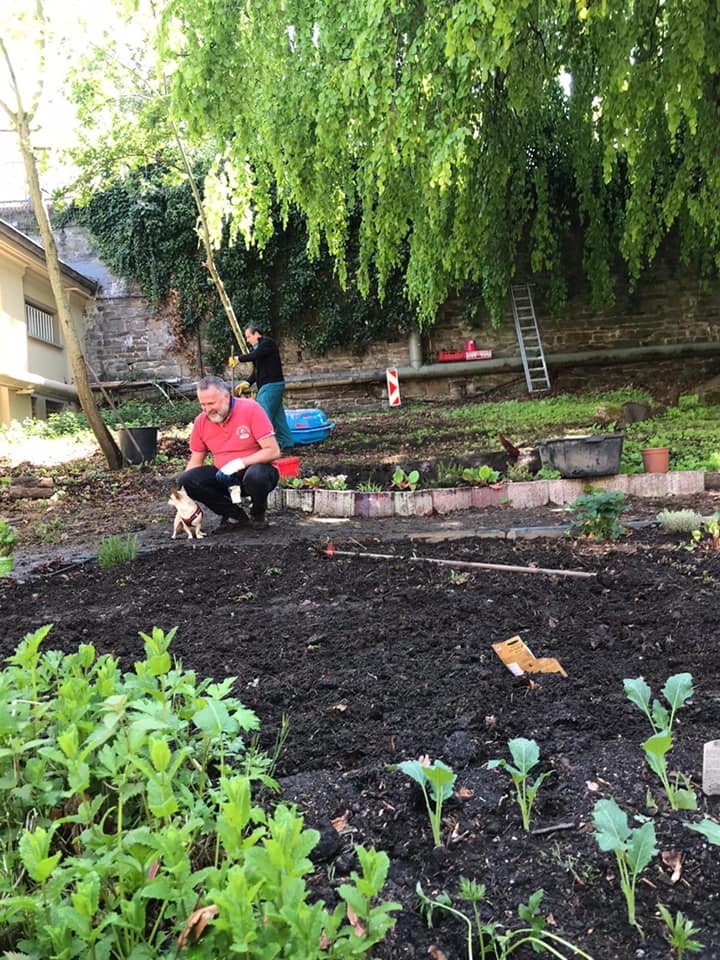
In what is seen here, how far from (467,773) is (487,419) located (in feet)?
32.2

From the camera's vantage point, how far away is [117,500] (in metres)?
7.89

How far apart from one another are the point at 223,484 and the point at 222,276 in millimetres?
11931

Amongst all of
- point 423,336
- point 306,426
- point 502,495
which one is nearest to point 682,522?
point 502,495

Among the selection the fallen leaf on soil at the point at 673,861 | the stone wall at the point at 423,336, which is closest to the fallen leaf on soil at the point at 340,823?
the fallen leaf on soil at the point at 673,861

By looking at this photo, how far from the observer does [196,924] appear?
3.84ft

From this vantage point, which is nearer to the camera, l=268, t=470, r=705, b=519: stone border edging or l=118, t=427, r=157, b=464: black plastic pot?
l=268, t=470, r=705, b=519: stone border edging

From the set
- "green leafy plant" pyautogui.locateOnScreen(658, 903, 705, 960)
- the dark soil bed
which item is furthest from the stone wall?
"green leafy plant" pyautogui.locateOnScreen(658, 903, 705, 960)

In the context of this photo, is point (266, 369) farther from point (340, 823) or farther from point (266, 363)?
point (340, 823)

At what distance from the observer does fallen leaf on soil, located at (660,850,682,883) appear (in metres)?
1.50

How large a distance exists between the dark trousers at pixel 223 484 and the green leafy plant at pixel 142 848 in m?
3.81

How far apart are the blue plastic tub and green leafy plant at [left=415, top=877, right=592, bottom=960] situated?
921 cm

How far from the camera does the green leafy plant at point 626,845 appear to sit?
1394 mm

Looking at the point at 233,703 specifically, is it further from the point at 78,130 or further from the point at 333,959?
the point at 78,130

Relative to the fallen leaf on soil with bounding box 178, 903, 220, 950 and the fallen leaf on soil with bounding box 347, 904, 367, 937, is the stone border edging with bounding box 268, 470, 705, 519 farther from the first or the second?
the fallen leaf on soil with bounding box 178, 903, 220, 950
